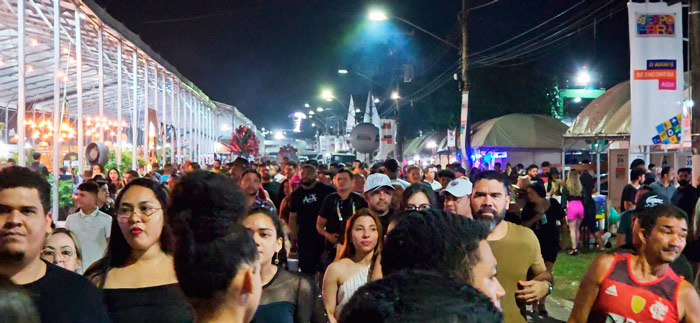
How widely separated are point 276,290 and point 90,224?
3479 mm

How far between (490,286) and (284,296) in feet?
5.65

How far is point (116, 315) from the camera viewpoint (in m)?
3.19

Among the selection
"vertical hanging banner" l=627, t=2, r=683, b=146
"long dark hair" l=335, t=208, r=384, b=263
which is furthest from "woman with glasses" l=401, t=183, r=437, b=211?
"vertical hanging banner" l=627, t=2, r=683, b=146

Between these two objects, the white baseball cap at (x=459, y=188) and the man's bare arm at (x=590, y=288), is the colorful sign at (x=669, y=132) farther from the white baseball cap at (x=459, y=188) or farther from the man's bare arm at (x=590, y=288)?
the man's bare arm at (x=590, y=288)

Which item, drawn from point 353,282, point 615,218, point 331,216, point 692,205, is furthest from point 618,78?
point 353,282

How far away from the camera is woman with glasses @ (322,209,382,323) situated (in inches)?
180

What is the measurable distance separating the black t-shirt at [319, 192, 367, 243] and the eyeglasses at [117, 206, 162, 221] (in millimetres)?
4318

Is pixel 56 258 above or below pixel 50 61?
below

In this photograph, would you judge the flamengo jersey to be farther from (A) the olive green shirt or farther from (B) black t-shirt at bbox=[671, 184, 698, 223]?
(B) black t-shirt at bbox=[671, 184, 698, 223]

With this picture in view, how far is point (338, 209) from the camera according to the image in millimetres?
8047

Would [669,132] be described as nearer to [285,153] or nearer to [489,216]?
[489,216]

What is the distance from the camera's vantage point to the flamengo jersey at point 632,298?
368 centimetres

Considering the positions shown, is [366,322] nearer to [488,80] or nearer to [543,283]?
[543,283]

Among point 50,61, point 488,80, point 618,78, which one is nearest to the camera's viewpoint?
point 50,61
